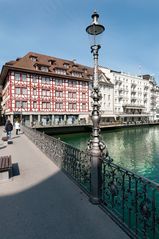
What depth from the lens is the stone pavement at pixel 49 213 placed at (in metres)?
3.18

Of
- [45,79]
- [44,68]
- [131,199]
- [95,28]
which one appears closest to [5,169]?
[131,199]

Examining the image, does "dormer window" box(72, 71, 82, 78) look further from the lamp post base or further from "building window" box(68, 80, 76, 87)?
the lamp post base

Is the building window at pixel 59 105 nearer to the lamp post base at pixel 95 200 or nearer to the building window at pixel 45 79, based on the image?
the building window at pixel 45 79

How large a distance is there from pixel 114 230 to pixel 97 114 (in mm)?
2605

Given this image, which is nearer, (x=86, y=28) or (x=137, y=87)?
(x=86, y=28)

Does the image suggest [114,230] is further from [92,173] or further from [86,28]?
[86,28]

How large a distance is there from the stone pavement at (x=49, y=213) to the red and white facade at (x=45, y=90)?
30.3m

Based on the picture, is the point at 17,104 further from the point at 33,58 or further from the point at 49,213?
the point at 49,213

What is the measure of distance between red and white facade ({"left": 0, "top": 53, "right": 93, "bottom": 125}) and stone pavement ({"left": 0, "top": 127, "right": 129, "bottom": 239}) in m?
30.3

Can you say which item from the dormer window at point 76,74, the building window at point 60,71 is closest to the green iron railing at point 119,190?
the building window at point 60,71

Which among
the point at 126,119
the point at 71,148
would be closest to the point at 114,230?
the point at 71,148

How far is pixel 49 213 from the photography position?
382 cm

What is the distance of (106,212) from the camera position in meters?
3.81

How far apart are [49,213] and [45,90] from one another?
1460 inches
